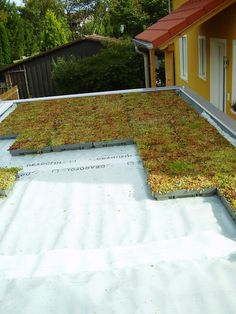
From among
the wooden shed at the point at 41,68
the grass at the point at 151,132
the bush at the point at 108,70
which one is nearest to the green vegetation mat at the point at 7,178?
the grass at the point at 151,132

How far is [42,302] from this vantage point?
263 centimetres

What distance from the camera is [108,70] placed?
1669 centimetres

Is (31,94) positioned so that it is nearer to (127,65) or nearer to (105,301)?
(127,65)

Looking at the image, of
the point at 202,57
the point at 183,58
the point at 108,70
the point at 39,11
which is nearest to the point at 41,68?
the point at 108,70

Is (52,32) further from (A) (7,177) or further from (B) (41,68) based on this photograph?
(A) (7,177)

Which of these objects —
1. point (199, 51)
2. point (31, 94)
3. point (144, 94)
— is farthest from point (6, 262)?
point (31, 94)

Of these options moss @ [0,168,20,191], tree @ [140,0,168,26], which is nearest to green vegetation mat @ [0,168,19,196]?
moss @ [0,168,20,191]

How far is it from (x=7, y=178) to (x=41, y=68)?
16520 mm

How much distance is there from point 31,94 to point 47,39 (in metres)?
11.0

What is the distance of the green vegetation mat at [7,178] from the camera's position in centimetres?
445

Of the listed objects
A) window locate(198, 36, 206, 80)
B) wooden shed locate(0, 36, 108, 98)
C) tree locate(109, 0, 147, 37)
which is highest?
tree locate(109, 0, 147, 37)

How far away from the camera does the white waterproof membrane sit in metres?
2.59

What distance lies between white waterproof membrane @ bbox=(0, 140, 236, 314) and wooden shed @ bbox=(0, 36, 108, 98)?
52.1ft

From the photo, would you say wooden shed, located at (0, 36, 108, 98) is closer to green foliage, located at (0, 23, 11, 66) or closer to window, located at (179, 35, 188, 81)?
window, located at (179, 35, 188, 81)
